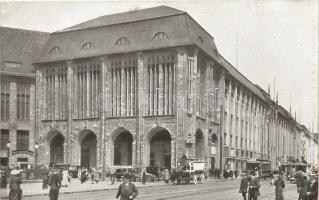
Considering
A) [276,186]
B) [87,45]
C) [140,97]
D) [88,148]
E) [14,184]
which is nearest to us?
[14,184]

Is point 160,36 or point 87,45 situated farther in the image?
point 87,45

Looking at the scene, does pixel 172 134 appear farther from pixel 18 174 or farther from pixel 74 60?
pixel 18 174

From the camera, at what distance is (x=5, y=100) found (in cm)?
3950

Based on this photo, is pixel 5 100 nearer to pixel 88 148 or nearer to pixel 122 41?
pixel 88 148

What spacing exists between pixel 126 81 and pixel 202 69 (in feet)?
17.6

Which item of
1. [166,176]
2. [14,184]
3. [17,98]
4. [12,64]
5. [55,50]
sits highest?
[55,50]

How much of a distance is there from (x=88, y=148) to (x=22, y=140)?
212 inches

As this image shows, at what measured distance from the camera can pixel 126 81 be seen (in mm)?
37188

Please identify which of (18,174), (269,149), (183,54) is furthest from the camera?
(269,149)

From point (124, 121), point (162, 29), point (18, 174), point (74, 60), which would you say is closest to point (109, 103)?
point (124, 121)

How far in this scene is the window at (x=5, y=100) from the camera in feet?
129

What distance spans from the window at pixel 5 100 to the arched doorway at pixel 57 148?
3.80 m

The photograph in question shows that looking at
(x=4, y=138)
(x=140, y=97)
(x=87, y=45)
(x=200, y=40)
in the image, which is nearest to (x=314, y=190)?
(x=140, y=97)

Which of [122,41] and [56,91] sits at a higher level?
[122,41]
